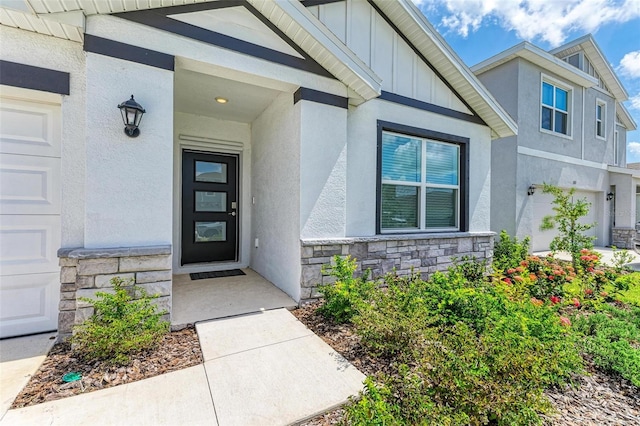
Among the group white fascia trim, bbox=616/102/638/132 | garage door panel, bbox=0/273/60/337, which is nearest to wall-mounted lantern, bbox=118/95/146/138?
garage door panel, bbox=0/273/60/337

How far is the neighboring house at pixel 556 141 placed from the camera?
8109 millimetres

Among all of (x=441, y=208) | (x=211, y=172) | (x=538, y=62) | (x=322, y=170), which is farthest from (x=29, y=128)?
(x=538, y=62)

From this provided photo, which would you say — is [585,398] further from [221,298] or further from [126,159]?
[126,159]

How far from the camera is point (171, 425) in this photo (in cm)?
182

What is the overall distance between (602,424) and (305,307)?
2.82 meters

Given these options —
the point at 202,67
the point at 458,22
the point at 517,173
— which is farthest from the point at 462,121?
the point at 202,67

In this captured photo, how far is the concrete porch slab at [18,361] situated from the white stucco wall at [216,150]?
2.31 meters

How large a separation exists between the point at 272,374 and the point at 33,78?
12.0ft

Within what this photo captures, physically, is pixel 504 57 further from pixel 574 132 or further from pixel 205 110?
pixel 205 110

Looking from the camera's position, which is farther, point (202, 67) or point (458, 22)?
point (458, 22)

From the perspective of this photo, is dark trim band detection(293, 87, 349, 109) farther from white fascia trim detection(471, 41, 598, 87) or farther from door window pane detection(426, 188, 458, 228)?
white fascia trim detection(471, 41, 598, 87)

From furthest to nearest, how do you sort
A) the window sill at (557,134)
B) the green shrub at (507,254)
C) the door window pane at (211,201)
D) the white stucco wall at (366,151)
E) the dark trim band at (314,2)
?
the window sill at (557,134), the green shrub at (507,254), the door window pane at (211,201), the white stucco wall at (366,151), the dark trim band at (314,2)

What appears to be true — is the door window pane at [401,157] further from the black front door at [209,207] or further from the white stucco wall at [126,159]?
the white stucco wall at [126,159]

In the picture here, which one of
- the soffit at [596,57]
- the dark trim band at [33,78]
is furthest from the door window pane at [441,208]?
the soffit at [596,57]
